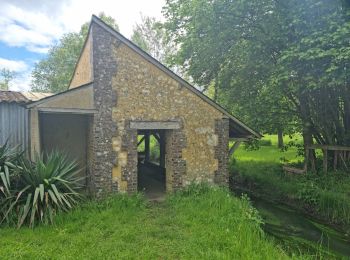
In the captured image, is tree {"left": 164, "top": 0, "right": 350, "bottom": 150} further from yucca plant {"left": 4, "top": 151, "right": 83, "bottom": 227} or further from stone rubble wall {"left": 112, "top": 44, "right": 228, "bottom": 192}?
yucca plant {"left": 4, "top": 151, "right": 83, "bottom": 227}

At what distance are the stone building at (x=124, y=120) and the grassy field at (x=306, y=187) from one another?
10.1 ft

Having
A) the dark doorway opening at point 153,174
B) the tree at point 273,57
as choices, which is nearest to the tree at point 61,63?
the dark doorway opening at point 153,174

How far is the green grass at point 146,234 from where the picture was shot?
5852 mm

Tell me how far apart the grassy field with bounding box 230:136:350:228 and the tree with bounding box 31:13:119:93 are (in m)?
19.4

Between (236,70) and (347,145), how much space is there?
17.8 feet

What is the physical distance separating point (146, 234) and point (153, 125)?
3828 millimetres

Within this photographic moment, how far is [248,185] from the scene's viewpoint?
14820mm

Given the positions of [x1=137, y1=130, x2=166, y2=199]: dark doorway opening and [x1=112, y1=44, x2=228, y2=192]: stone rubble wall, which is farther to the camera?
[x1=137, y1=130, x2=166, y2=199]: dark doorway opening

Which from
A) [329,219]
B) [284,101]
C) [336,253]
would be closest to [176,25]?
[284,101]

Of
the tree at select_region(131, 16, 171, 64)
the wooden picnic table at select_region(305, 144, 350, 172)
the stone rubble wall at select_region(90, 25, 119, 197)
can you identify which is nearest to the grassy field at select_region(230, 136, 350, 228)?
the wooden picnic table at select_region(305, 144, 350, 172)

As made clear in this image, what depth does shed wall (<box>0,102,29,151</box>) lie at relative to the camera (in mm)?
8914

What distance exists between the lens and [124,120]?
9500mm

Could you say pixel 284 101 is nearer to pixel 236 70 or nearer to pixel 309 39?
pixel 236 70

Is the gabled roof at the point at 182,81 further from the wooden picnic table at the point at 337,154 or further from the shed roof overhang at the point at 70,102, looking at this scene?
the wooden picnic table at the point at 337,154
